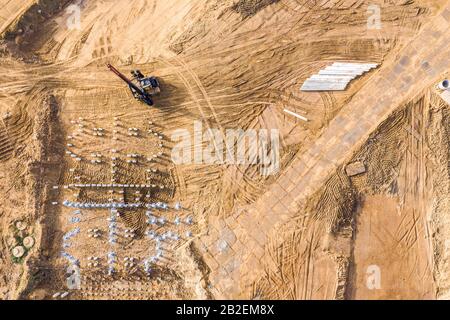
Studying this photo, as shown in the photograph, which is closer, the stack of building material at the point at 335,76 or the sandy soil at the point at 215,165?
the sandy soil at the point at 215,165

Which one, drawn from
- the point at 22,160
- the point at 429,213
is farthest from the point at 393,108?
the point at 22,160

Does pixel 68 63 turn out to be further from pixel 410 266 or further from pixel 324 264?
pixel 410 266

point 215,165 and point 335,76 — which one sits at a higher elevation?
point 335,76

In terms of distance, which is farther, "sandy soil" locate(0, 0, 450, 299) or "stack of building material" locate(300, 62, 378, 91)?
"stack of building material" locate(300, 62, 378, 91)
